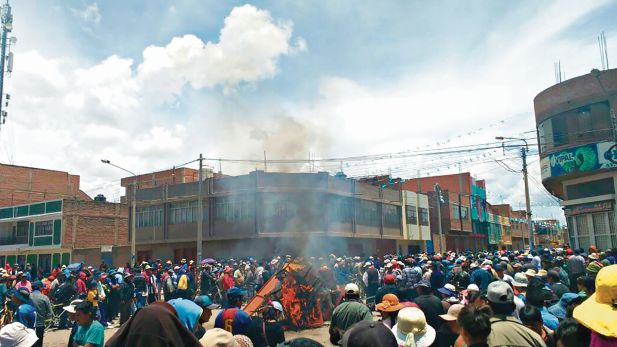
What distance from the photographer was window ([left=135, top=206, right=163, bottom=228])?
121 feet

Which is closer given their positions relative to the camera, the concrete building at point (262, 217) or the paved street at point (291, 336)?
the paved street at point (291, 336)

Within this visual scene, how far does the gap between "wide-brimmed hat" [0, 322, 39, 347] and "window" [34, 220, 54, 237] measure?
3924 cm

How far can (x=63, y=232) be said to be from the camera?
1495 inches

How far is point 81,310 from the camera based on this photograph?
4922 millimetres

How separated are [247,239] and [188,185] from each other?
700cm

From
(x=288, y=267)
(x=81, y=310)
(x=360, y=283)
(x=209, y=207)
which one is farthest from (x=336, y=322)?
(x=209, y=207)

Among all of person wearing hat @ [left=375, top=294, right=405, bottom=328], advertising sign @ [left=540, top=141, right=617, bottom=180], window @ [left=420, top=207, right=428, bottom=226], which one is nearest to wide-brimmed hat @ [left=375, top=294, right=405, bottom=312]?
person wearing hat @ [left=375, top=294, right=405, bottom=328]

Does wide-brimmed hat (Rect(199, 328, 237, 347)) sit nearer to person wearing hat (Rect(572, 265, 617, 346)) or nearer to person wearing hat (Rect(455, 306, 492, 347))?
person wearing hat (Rect(455, 306, 492, 347))

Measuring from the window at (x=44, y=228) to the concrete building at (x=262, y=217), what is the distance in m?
7.63

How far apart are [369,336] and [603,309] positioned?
57.8 inches

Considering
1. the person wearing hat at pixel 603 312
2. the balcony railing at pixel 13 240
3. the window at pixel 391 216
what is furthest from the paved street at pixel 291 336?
the balcony railing at pixel 13 240

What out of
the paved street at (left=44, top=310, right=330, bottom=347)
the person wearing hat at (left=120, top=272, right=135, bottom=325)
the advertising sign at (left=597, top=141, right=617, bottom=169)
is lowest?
the paved street at (left=44, top=310, right=330, bottom=347)

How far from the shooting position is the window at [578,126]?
23781 millimetres

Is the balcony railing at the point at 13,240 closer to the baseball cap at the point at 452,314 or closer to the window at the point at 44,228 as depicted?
the window at the point at 44,228
